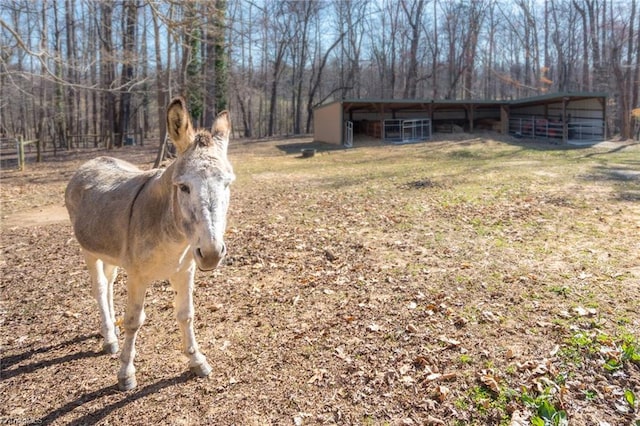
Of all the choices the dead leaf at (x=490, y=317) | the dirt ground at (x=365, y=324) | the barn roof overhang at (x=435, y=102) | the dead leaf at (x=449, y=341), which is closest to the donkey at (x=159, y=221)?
the dirt ground at (x=365, y=324)

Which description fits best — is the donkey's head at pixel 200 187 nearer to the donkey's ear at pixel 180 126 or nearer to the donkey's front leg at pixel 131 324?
the donkey's ear at pixel 180 126

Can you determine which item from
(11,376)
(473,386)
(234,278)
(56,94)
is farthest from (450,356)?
(56,94)

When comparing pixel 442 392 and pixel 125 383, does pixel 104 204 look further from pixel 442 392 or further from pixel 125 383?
pixel 442 392

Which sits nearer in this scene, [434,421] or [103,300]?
[434,421]

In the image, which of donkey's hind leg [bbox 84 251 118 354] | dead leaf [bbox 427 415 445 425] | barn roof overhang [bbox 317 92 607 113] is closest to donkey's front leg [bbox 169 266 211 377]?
donkey's hind leg [bbox 84 251 118 354]

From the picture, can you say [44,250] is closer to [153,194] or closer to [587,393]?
[153,194]

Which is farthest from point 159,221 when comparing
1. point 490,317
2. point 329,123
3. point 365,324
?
point 329,123

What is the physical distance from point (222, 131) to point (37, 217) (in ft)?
27.2

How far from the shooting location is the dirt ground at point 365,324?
2.91 metres

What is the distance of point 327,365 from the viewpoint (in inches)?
134

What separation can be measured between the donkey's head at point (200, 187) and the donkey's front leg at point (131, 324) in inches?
29.9

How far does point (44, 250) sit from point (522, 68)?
169ft

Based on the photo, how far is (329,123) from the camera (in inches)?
1041

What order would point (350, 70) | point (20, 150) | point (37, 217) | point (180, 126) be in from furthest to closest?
point (350, 70) < point (20, 150) < point (37, 217) < point (180, 126)
